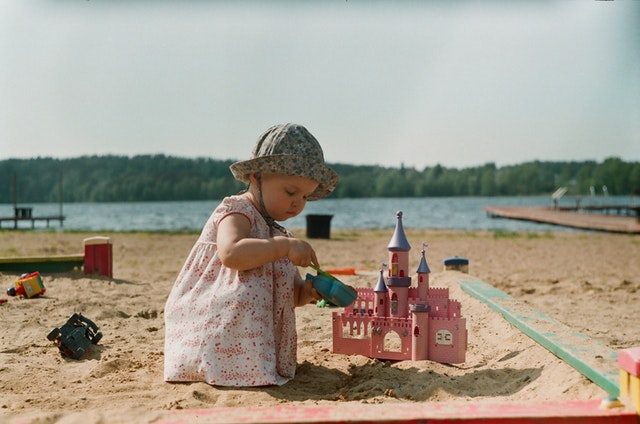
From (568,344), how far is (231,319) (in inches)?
58.6

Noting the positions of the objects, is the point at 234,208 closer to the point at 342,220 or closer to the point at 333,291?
the point at 333,291

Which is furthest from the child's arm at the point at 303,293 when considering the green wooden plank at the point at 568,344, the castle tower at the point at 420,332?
the green wooden plank at the point at 568,344

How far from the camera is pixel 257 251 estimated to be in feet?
9.23

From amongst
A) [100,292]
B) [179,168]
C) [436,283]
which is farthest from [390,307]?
[179,168]

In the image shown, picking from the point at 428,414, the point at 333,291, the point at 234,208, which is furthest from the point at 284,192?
the point at 428,414

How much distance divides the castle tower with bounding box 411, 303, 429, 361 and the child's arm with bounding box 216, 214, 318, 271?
0.80 metres

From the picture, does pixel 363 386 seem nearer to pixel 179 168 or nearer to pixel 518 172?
pixel 179 168

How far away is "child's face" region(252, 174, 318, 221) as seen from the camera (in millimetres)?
3098

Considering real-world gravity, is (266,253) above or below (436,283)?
above

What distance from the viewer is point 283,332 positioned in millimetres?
3129

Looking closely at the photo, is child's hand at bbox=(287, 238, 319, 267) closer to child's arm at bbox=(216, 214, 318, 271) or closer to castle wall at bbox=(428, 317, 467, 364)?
child's arm at bbox=(216, 214, 318, 271)

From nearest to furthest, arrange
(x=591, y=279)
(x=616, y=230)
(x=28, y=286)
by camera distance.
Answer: (x=28, y=286)
(x=591, y=279)
(x=616, y=230)

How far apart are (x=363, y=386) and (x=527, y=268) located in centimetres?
713

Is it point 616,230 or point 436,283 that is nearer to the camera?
point 436,283
